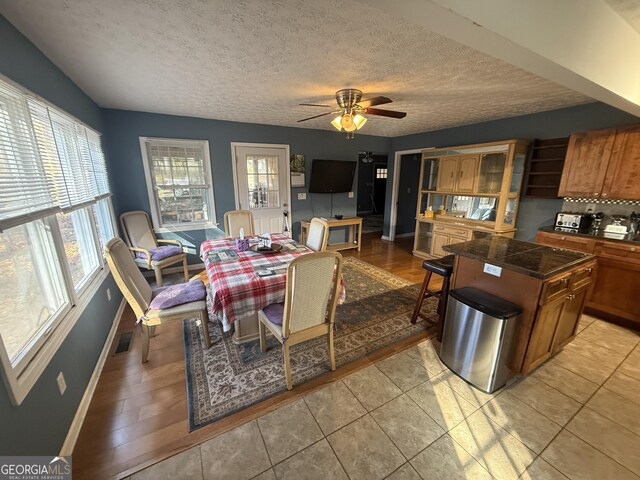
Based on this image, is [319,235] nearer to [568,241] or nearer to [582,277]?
[582,277]

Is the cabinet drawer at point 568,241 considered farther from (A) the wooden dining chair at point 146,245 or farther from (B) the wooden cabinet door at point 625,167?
(A) the wooden dining chair at point 146,245

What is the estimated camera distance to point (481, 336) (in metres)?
1.78

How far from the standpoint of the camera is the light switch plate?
1.87 metres

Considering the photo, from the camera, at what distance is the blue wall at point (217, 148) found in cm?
350

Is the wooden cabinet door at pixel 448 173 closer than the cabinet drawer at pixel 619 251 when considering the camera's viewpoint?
No

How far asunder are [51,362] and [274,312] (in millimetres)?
1258

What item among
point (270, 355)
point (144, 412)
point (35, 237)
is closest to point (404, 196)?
point (270, 355)

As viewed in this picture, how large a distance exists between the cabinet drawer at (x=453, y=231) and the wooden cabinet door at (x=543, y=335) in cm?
225

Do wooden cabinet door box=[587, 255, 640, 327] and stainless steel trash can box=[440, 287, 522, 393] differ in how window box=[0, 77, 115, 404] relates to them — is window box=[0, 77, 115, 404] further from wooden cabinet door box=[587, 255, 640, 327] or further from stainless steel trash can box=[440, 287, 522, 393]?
wooden cabinet door box=[587, 255, 640, 327]

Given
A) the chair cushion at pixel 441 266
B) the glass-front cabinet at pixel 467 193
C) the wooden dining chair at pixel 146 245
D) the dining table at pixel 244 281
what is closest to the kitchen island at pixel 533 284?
the chair cushion at pixel 441 266

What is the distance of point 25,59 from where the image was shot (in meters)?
1.58

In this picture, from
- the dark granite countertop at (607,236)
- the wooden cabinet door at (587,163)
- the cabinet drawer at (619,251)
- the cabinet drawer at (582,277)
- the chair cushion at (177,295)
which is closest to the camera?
the cabinet drawer at (582,277)

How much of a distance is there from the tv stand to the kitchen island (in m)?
2.93

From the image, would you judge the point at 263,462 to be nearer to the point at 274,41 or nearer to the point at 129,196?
the point at 274,41
